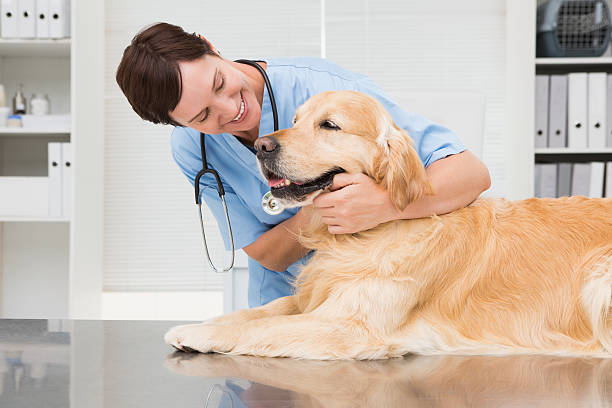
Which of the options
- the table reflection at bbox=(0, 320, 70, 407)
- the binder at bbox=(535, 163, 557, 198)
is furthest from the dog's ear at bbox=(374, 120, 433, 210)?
the binder at bbox=(535, 163, 557, 198)

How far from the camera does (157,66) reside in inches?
42.0

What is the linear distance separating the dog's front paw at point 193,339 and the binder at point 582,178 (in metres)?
2.90

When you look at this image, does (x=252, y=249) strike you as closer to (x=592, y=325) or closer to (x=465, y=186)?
(x=465, y=186)

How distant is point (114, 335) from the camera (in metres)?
0.98

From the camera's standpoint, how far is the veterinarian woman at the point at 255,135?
1.00 metres

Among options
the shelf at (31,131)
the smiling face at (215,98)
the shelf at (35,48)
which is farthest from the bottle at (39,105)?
the smiling face at (215,98)

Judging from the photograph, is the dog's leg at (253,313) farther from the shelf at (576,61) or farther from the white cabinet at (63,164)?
the shelf at (576,61)

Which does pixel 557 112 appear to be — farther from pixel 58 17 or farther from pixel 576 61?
pixel 58 17

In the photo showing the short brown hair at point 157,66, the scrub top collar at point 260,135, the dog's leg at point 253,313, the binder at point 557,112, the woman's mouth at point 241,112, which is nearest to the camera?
the dog's leg at point 253,313

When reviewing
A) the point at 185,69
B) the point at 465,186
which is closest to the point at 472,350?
the point at 465,186

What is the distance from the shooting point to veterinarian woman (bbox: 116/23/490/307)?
3.28 feet

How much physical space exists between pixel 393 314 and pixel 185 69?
1.93 feet

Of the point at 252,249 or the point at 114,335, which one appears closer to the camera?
the point at 114,335

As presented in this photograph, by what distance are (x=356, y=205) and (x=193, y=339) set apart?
336mm
